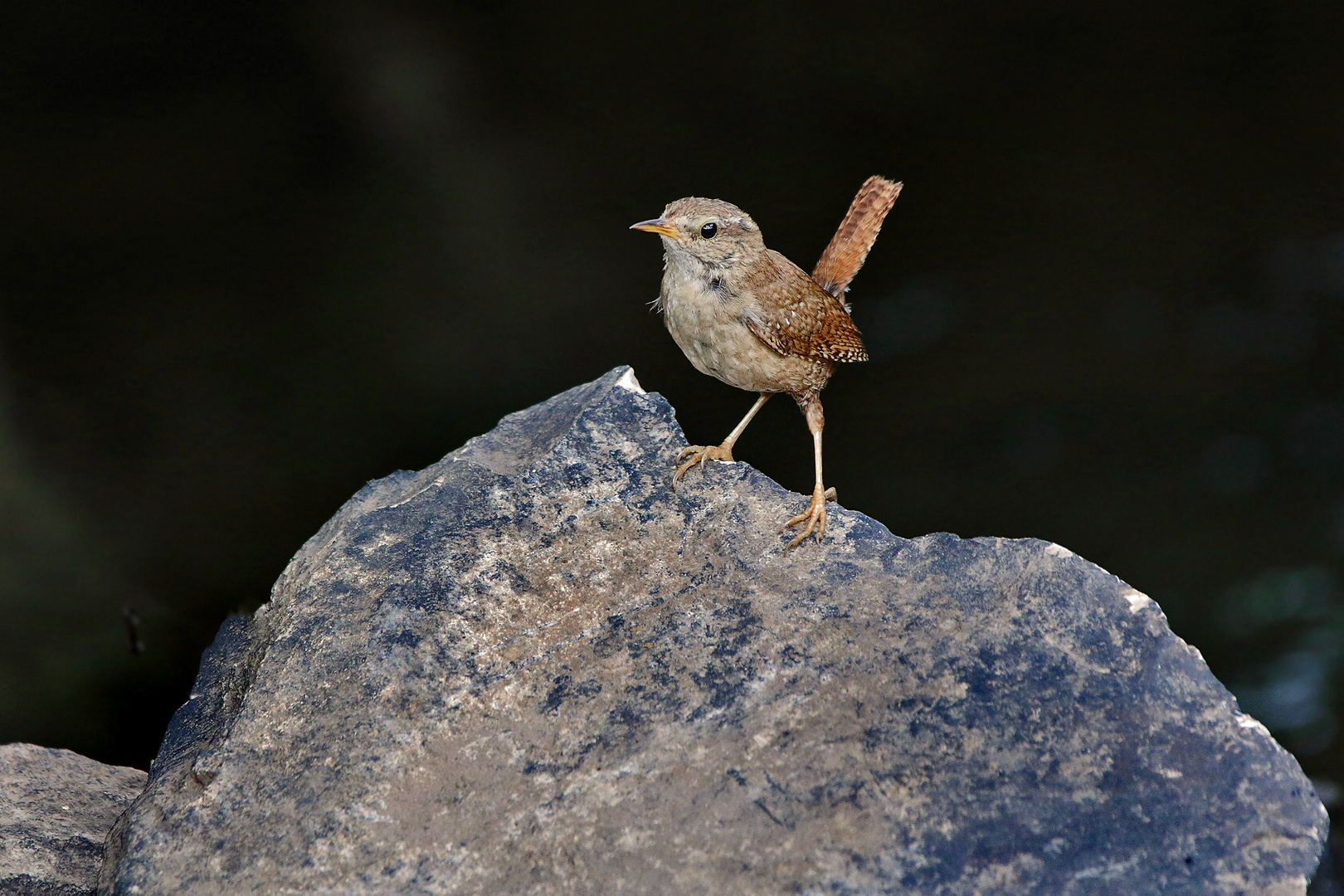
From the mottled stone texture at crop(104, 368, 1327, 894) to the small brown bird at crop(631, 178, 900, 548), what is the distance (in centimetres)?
37

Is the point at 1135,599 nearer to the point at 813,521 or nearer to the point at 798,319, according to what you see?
the point at 813,521

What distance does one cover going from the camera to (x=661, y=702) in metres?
2.46

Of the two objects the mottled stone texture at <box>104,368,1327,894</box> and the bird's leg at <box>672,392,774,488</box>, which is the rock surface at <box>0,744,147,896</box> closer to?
the mottled stone texture at <box>104,368,1327,894</box>

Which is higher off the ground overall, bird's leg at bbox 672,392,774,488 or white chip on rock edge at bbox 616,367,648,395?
white chip on rock edge at bbox 616,367,648,395

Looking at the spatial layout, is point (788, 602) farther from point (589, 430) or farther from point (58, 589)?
point (58, 589)

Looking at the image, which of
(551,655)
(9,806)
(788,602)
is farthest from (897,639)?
(9,806)

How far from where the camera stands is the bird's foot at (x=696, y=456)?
121 inches

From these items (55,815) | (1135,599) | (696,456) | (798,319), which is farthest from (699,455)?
(55,815)

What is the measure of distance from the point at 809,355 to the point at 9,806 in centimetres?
237

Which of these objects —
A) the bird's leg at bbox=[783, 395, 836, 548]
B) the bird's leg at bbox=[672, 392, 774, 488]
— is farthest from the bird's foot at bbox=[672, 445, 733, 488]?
the bird's leg at bbox=[783, 395, 836, 548]

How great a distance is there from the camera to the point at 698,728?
240cm

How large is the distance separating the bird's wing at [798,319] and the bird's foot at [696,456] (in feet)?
1.07

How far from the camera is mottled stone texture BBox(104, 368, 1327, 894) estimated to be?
2.16 metres

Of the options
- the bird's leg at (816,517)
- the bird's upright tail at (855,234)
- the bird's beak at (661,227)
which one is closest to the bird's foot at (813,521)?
the bird's leg at (816,517)
